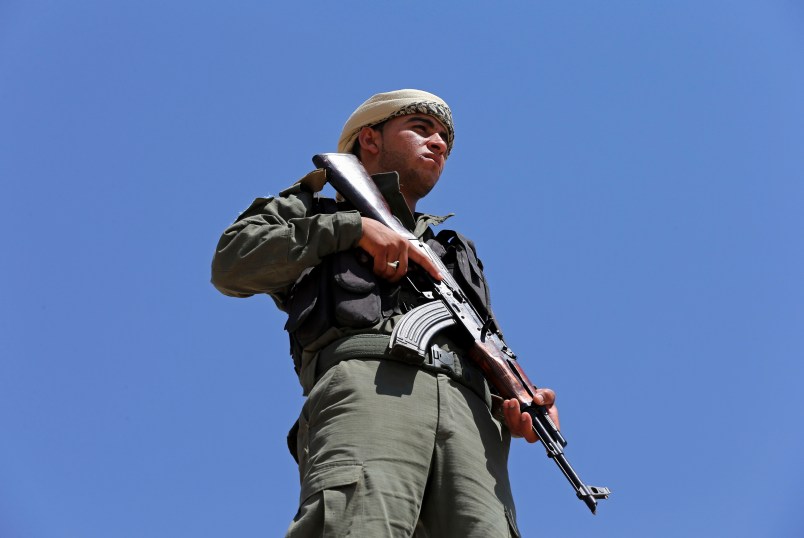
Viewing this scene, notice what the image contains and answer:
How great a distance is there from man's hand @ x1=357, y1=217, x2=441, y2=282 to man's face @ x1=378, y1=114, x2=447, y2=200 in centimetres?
87

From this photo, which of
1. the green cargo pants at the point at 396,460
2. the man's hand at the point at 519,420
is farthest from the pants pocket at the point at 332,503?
the man's hand at the point at 519,420

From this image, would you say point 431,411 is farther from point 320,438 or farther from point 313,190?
point 313,190

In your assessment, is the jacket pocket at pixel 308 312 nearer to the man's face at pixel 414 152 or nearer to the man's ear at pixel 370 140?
the man's face at pixel 414 152

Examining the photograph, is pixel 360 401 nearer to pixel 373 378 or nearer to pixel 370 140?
pixel 373 378

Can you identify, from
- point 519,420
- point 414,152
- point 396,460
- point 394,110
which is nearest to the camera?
point 396,460


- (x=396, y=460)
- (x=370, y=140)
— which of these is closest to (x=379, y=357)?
(x=396, y=460)

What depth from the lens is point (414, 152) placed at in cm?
656

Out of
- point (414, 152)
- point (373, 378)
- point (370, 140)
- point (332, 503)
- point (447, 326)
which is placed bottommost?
point (332, 503)

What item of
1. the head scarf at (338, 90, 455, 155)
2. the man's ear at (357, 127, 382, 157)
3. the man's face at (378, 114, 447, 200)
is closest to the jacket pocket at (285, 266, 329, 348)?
the man's face at (378, 114, 447, 200)

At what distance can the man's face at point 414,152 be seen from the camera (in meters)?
6.54

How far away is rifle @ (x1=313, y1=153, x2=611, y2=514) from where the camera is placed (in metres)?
5.38

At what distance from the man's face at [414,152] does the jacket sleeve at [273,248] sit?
958 millimetres

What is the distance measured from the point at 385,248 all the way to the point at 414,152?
1.13 metres

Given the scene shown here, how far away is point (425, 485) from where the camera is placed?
4953mm
